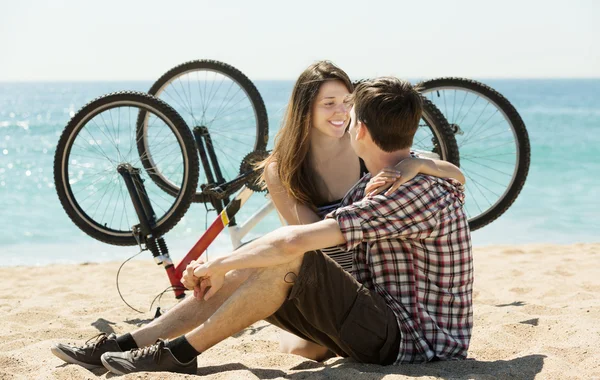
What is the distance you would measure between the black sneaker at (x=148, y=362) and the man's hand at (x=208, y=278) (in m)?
0.25

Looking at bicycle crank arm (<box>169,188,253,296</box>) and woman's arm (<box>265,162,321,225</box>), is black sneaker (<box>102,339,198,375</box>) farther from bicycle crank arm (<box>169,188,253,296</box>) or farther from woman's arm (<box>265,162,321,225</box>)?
bicycle crank arm (<box>169,188,253,296</box>)

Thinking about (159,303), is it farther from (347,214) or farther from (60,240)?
(60,240)

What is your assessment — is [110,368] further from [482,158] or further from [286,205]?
[482,158]

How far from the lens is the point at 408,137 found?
2.60m

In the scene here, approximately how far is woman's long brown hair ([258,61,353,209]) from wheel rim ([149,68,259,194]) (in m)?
0.76

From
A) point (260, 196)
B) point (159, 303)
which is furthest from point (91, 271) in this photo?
point (260, 196)

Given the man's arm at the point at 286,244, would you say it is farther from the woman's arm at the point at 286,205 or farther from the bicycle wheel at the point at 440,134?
the bicycle wheel at the point at 440,134

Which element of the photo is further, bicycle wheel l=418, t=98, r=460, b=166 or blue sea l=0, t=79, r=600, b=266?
blue sea l=0, t=79, r=600, b=266

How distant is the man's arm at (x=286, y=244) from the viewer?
2404mm

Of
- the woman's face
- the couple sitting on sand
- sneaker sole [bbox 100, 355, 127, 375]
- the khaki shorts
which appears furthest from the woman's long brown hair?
sneaker sole [bbox 100, 355, 127, 375]

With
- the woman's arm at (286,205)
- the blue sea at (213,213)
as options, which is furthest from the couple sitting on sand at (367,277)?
the blue sea at (213,213)

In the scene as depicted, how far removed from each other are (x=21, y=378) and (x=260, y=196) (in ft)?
31.8

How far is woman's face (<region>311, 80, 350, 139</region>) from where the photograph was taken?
3188 millimetres

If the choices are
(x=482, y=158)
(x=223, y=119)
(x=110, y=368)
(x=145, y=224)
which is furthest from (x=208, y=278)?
(x=223, y=119)
